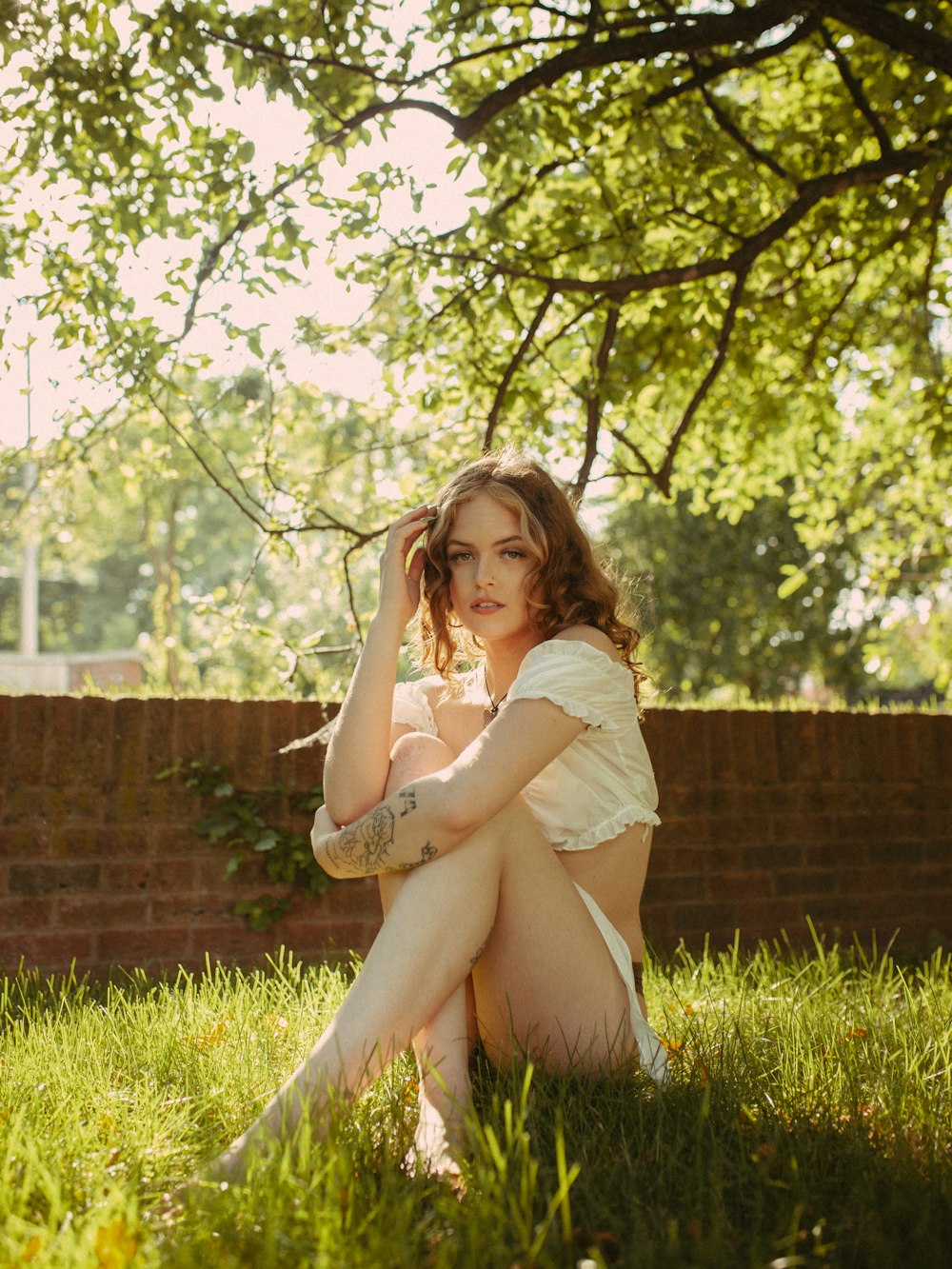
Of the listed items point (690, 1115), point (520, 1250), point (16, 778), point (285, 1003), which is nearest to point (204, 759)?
point (16, 778)

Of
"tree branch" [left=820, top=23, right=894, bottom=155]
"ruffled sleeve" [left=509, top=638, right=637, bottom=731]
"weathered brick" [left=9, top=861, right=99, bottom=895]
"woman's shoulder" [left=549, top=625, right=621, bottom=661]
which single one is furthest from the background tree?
"ruffled sleeve" [left=509, top=638, right=637, bottom=731]

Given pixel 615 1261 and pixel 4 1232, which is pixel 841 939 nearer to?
pixel 615 1261

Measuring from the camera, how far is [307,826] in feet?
13.4

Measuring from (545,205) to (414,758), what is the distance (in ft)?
14.8

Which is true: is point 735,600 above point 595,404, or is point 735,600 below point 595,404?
above

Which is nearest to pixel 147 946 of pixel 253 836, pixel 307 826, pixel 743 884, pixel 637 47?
pixel 253 836

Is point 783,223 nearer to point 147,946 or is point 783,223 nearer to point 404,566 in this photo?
point 404,566

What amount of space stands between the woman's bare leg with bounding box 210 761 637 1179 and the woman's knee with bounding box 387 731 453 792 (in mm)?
253

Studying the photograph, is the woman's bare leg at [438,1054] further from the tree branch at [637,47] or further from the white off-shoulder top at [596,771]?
the tree branch at [637,47]

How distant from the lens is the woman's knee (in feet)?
8.04

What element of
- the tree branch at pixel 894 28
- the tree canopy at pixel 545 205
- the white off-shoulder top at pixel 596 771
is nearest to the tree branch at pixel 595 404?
the tree canopy at pixel 545 205

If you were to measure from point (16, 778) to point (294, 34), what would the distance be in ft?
9.02

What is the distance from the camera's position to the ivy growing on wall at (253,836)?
12.9 ft

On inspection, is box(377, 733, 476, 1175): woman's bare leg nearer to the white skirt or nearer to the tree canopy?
the white skirt
